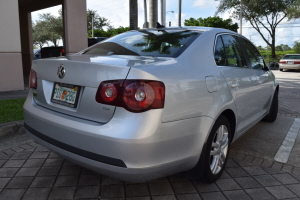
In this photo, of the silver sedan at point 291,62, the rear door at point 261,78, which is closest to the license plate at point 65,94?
the rear door at point 261,78

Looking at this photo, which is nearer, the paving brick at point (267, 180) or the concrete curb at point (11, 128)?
the paving brick at point (267, 180)

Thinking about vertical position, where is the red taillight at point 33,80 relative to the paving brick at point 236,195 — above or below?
above

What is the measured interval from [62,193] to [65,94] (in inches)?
37.1

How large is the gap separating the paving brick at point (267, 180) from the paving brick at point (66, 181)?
75.3 inches

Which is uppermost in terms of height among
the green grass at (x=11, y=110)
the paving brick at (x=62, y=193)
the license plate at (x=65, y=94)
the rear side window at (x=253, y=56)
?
the rear side window at (x=253, y=56)

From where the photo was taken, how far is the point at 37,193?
9.10 ft

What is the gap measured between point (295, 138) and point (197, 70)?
112 inches

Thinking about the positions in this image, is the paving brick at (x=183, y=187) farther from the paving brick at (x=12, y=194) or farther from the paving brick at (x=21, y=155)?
the paving brick at (x=21, y=155)

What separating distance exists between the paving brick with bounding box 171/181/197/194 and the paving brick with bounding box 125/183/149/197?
0.29 meters

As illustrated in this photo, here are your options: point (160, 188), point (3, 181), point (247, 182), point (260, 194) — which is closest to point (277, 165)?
point (247, 182)

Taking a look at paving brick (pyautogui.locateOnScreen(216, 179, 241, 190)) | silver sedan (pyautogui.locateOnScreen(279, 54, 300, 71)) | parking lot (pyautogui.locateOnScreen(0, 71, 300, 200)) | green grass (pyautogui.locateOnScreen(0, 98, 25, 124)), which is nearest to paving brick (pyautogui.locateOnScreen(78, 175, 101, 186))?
parking lot (pyautogui.locateOnScreen(0, 71, 300, 200))

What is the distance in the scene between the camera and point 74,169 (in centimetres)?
331

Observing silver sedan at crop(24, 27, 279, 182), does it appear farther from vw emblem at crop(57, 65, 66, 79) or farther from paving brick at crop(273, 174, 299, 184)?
paving brick at crop(273, 174, 299, 184)

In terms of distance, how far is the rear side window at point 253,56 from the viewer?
4.13m
